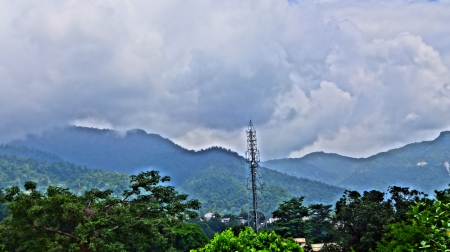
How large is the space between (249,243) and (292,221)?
48300 mm

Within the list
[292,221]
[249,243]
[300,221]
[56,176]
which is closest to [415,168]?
[56,176]

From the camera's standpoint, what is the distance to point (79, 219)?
2397cm

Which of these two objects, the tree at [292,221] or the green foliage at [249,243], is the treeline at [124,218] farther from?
the tree at [292,221]

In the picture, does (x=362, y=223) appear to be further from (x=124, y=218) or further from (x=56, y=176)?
(x=56, y=176)

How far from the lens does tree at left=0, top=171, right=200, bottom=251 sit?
22609 mm

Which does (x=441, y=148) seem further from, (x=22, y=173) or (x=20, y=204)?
(x=20, y=204)

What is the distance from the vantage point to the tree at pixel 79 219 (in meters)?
22.6

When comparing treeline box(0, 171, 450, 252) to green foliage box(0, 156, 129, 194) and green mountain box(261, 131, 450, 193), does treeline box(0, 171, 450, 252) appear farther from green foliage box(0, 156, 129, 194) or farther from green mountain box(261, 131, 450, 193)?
green mountain box(261, 131, 450, 193)

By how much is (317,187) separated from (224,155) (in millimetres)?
41185

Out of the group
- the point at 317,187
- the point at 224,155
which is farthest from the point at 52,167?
the point at 317,187

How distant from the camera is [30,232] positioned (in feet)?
76.6

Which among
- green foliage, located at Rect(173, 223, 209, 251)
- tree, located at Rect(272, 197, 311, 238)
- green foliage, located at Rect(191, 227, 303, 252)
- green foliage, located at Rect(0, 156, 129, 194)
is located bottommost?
green foliage, located at Rect(191, 227, 303, 252)

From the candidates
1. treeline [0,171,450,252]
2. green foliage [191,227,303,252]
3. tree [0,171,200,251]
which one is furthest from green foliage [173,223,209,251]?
green foliage [191,227,303,252]

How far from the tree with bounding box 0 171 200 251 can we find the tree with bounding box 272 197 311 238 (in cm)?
3000
